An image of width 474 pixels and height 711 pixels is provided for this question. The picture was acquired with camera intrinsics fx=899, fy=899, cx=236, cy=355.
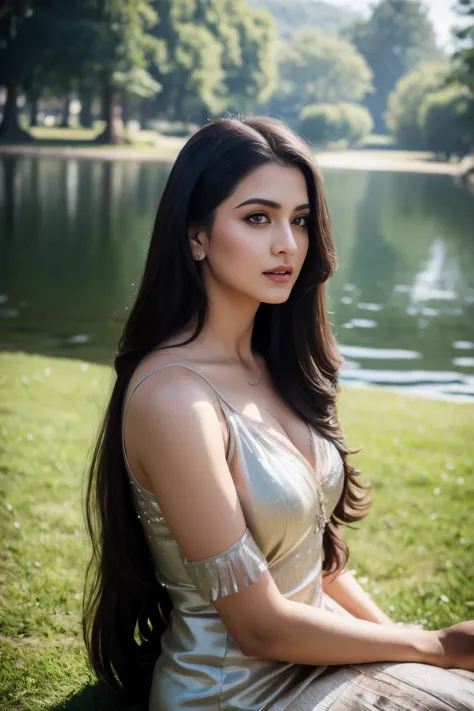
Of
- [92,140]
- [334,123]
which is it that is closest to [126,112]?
[92,140]

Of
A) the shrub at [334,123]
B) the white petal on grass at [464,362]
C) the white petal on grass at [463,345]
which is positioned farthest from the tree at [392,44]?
the white petal on grass at [464,362]

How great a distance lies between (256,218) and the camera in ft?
7.64

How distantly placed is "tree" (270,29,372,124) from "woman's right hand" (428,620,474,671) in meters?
56.3

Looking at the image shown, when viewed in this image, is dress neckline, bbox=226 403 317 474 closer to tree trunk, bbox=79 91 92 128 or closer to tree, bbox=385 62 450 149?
tree trunk, bbox=79 91 92 128

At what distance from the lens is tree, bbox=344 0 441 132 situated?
6875cm

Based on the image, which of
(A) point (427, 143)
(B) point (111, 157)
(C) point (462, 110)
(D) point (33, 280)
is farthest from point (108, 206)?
(A) point (427, 143)

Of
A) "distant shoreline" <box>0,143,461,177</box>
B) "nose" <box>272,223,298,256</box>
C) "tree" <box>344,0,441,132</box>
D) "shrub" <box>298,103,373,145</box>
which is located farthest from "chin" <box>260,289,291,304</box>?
"tree" <box>344,0,441,132</box>

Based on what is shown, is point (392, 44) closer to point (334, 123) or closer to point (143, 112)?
point (334, 123)

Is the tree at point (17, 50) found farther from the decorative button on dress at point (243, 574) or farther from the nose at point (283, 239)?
the decorative button on dress at point (243, 574)

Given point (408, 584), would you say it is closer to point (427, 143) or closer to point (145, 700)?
point (145, 700)

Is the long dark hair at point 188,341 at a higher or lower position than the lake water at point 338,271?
higher

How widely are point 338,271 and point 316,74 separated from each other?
45087 millimetres

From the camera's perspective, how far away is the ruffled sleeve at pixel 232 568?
6.70 ft

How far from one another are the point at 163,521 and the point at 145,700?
3.04ft
